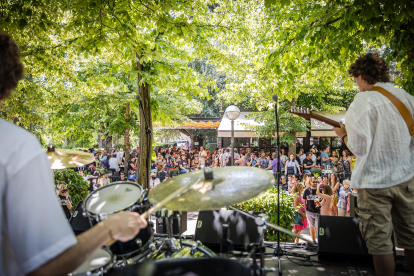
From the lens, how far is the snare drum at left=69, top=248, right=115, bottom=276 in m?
1.83

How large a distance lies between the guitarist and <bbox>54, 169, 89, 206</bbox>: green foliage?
659 cm

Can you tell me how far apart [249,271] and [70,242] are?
24.3 inches

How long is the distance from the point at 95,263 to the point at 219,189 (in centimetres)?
96

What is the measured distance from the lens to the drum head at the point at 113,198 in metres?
2.45

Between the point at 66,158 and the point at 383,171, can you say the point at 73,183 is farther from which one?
the point at 383,171

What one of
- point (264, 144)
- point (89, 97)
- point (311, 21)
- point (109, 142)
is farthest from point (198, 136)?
point (311, 21)

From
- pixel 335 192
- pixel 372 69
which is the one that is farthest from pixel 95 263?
pixel 335 192

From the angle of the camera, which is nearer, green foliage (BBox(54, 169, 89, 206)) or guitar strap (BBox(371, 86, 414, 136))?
guitar strap (BBox(371, 86, 414, 136))

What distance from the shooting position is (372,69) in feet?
8.23

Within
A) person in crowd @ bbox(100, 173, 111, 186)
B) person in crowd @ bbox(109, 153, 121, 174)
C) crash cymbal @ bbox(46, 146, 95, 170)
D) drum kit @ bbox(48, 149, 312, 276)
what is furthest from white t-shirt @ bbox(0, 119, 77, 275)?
person in crowd @ bbox(109, 153, 121, 174)

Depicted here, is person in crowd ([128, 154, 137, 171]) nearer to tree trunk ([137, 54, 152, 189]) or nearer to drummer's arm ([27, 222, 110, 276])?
tree trunk ([137, 54, 152, 189])

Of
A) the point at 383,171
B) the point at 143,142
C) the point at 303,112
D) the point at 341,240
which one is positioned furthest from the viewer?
the point at 143,142

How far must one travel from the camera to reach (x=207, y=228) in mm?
4117

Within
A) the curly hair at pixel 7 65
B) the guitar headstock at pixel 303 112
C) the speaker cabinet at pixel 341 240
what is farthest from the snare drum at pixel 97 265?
the speaker cabinet at pixel 341 240
